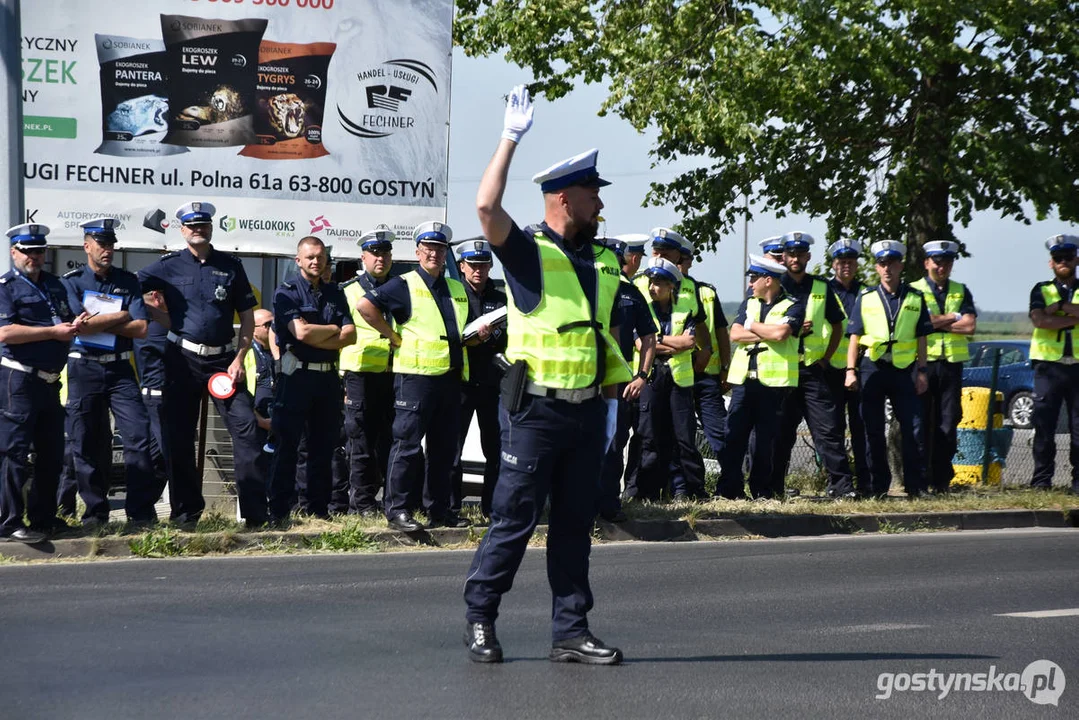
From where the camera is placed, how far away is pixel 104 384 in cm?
1056

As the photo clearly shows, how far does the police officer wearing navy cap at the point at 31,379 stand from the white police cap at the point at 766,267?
5641 millimetres

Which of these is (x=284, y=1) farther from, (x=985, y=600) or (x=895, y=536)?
(x=985, y=600)

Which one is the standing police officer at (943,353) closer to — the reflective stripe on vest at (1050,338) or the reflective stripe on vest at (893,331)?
the reflective stripe on vest at (893,331)

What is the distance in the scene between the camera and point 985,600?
8523mm

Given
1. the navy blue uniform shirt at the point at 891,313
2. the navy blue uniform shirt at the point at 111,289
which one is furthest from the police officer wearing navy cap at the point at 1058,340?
the navy blue uniform shirt at the point at 111,289

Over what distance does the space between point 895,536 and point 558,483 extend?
19.3 ft

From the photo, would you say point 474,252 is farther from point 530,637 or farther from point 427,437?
point 530,637

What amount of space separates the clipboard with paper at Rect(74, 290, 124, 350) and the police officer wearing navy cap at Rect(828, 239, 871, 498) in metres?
6.19

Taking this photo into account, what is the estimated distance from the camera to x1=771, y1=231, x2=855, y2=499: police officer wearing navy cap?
43.5 ft

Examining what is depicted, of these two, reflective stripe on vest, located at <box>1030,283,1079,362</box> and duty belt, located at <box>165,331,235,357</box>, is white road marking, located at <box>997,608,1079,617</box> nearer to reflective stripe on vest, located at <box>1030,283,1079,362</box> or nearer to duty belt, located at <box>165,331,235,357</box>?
duty belt, located at <box>165,331,235,357</box>

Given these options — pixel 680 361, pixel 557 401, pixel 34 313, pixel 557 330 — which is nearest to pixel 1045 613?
pixel 557 401

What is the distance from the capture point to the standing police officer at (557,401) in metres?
6.36

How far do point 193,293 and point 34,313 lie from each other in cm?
118

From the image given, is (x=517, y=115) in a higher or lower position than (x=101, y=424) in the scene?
higher
